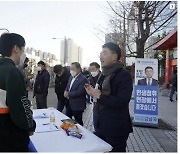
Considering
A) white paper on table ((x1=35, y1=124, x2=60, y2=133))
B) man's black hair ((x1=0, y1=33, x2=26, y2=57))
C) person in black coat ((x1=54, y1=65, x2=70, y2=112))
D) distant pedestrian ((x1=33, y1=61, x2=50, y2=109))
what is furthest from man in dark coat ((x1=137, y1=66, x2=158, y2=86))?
man's black hair ((x1=0, y1=33, x2=26, y2=57))

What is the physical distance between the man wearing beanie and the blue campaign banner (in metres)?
4.15

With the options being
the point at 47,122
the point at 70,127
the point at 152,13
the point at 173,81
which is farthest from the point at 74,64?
the point at 173,81

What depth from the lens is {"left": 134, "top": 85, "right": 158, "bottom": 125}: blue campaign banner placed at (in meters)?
6.79

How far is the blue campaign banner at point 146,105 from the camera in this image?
6.79m

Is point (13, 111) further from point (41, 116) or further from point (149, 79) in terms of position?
point (149, 79)

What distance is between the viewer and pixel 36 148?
255cm

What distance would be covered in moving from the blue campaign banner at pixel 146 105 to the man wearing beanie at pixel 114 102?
4.15 m

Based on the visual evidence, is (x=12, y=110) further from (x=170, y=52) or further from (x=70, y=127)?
(x=170, y=52)

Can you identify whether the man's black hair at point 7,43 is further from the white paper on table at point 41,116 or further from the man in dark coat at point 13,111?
the white paper on table at point 41,116

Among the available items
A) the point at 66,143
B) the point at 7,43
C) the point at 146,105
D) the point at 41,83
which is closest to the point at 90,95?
the point at 66,143

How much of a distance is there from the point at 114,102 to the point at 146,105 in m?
4.41

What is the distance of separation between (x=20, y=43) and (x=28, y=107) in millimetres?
576

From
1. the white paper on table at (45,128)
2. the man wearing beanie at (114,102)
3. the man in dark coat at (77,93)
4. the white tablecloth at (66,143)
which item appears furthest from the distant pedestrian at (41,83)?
the man wearing beanie at (114,102)

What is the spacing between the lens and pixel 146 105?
6.86 m
